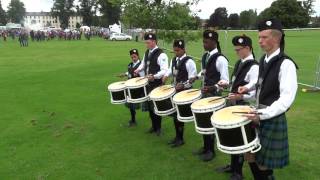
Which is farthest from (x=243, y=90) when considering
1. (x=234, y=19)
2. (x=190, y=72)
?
(x=234, y=19)

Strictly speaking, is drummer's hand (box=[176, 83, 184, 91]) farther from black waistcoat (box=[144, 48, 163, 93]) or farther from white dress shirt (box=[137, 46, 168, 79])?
black waistcoat (box=[144, 48, 163, 93])

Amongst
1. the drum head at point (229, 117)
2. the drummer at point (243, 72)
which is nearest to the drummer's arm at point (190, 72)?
the drummer at point (243, 72)

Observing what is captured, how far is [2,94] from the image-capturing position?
12.9 metres

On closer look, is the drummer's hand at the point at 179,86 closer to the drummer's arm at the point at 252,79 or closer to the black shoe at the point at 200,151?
the black shoe at the point at 200,151

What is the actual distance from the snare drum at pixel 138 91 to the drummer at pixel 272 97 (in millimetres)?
3343

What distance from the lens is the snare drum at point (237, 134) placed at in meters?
3.99

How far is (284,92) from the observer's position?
3.73 meters

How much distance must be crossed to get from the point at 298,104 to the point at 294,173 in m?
4.60

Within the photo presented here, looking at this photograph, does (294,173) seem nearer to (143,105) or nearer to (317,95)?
(143,105)

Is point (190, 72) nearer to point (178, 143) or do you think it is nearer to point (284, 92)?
point (178, 143)

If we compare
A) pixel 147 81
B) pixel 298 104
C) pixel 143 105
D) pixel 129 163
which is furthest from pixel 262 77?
pixel 298 104

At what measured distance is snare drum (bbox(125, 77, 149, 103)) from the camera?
23.7ft

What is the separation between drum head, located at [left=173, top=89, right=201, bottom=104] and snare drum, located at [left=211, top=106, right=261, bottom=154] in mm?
1589

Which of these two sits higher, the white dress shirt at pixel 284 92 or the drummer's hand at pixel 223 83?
the white dress shirt at pixel 284 92
